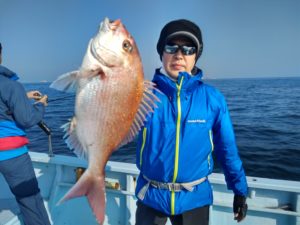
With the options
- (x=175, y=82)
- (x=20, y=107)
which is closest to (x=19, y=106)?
(x=20, y=107)

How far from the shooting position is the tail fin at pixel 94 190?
1.74m

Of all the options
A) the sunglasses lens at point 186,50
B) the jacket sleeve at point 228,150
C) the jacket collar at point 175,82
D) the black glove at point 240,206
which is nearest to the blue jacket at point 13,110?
the jacket collar at point 175,82

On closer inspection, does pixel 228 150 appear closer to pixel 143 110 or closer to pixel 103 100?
pixel 143 110

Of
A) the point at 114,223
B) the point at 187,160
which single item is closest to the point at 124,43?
the point at 187,160

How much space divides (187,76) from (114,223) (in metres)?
2.57

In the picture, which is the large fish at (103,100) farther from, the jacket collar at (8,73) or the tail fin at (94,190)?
the jacket collar at (8,73)

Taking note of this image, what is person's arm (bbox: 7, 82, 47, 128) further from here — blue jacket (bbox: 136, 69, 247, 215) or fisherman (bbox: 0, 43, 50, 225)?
blue jacket (bbox: 136, 69, 247, 215)

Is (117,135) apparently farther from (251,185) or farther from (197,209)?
(251,185)

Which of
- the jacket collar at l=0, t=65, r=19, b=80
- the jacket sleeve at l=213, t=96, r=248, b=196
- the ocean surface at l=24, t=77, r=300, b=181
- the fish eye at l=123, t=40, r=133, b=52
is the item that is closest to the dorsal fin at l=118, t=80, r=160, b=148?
the fish eye at l=123, t=40, r=133, b=52

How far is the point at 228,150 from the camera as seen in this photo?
2242 mm

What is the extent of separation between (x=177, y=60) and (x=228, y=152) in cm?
91

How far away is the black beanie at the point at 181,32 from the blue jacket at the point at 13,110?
1.81 meters

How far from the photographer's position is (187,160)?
6.97ft

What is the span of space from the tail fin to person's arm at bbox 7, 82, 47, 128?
1690 millimetres
